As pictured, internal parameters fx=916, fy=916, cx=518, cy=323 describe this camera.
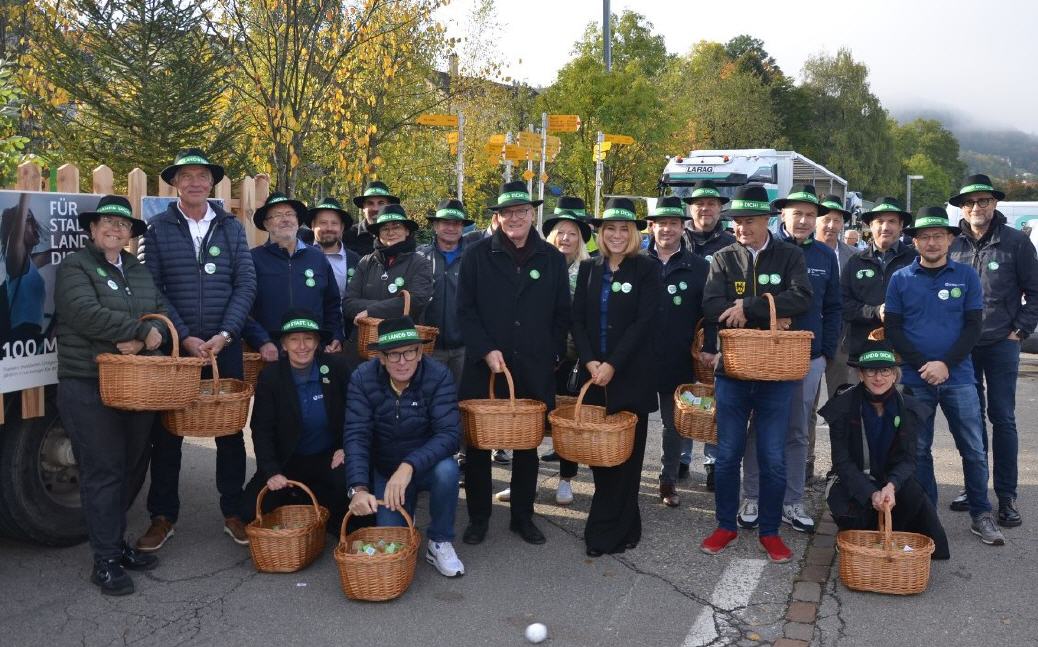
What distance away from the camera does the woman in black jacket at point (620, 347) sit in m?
5.53

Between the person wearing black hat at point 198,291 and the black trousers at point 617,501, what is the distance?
2.17m

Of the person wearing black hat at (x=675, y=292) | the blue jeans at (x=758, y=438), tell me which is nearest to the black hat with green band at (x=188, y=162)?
the person wearing black hat at (x=675, y=292)

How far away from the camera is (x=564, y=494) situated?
652cm

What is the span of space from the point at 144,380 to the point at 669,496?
362cm

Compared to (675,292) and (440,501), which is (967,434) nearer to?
(675,292)

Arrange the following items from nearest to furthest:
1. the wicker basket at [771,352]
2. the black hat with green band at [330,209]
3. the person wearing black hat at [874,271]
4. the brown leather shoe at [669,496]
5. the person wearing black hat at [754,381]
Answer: the wicker basket at [771,352] → the person wearing black hat at [754,381] → the brown leather shoe at [669,496] → the person wearing black hat at [874,271] → the black hat with green band at [330,209]

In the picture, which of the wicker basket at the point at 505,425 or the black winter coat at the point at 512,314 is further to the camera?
the black winter coat at the point at 512,314

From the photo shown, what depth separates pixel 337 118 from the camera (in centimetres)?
1170

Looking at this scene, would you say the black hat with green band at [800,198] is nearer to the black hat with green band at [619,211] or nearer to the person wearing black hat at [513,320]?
the black hat with green band at [619,211]

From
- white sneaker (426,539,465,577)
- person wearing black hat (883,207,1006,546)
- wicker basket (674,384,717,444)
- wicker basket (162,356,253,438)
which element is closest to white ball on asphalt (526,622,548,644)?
white sneaker (426,539,465,577)

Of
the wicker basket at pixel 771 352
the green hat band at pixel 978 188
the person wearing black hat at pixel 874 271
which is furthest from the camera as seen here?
the person wearing black hat at pixel 874 271

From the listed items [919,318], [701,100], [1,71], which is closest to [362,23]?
[1,71]

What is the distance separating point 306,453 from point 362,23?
6650 millimetres

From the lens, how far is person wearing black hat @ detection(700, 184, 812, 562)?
5.35 meters
